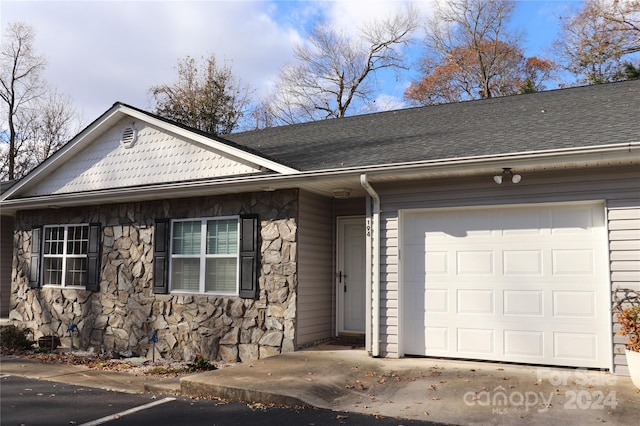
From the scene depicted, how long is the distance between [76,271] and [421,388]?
737cm

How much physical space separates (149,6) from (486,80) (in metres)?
15.1

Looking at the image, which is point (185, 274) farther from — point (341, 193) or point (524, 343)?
point (524, 343)

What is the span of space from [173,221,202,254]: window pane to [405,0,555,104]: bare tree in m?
16.4

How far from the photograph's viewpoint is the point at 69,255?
10.3 meters

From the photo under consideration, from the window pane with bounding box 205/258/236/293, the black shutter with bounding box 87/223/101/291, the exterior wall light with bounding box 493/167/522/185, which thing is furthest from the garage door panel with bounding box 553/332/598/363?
the black shutter with bounding box 87/223/101/291

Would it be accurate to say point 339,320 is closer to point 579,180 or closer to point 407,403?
point 407,403

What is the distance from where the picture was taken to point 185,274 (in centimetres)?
883

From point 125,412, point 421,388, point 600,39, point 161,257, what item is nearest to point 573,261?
point 421,388

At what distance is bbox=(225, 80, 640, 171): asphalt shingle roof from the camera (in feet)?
21.8

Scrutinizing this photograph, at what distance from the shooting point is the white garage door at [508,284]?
6.32 m

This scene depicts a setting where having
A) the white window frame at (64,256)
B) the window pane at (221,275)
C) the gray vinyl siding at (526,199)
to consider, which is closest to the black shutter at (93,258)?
the white window frame at (64,256)

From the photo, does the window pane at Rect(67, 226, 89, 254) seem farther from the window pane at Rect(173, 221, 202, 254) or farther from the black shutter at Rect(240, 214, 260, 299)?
the black shutter at Rect(240, 214, 260, 299)

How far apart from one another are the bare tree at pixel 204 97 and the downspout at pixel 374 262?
62.0 ft

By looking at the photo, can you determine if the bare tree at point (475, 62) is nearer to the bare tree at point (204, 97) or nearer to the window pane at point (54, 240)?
the bare tree at point (204, 97)
